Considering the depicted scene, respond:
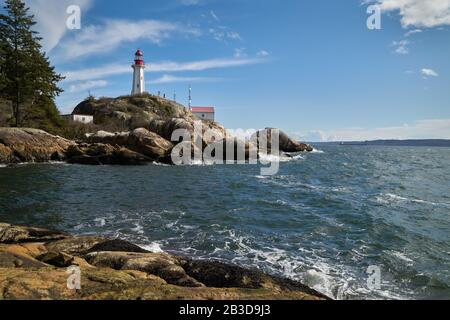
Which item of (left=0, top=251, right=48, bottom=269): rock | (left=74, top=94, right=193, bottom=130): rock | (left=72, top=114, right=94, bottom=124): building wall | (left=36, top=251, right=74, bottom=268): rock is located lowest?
(left=36, top=251, right=74, bottom=268): rock

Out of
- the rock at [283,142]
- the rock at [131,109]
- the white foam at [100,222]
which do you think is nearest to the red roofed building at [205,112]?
the rock at [131,109]

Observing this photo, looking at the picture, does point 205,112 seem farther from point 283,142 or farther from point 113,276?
point 113,276

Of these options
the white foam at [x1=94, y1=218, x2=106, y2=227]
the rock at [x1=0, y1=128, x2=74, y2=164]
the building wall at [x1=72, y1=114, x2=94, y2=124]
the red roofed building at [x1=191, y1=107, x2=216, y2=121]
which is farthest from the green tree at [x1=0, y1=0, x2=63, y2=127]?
the red roofed building at [x1=191, y1=107, x2=216, y2=121]

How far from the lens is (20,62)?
143 ft

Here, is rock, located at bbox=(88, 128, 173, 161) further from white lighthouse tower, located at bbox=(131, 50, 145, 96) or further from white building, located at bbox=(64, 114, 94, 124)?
white lighthouse tower, located at bbox=(131, 50, 145, 96)

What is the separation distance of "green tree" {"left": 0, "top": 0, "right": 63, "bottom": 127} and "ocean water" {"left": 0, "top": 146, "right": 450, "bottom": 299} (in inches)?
703

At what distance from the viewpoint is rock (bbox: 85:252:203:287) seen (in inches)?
307

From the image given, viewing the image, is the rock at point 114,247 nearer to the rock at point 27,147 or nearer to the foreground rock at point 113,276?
the foreground rock at point 113,276

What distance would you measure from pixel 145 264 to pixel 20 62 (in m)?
45.0

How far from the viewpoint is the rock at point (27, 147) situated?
37156 mm

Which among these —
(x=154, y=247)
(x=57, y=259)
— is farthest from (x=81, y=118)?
(x=57, y=259)

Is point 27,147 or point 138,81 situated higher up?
point 138,81

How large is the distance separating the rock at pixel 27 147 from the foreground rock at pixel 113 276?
3055 cm

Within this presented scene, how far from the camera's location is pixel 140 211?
18609 millimetres
